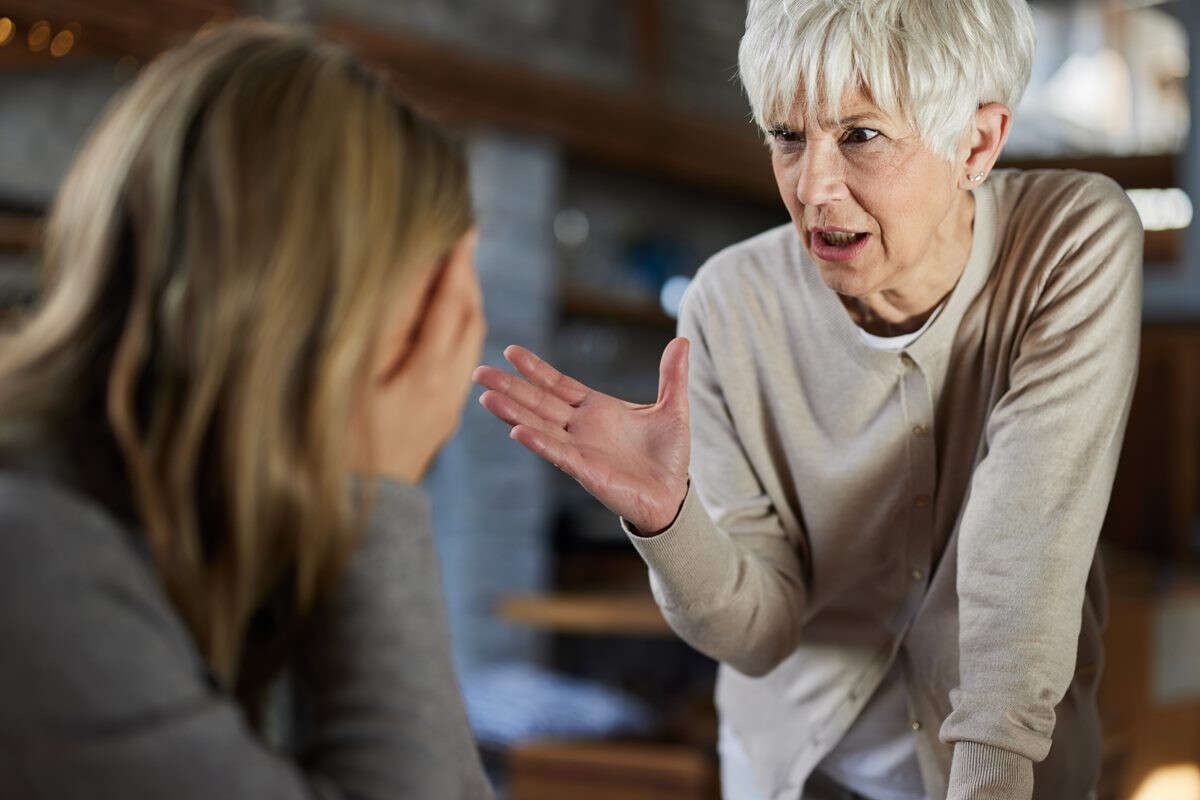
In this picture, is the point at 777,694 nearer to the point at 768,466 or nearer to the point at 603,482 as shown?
the point at 768,466

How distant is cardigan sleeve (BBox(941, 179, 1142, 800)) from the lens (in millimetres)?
1062

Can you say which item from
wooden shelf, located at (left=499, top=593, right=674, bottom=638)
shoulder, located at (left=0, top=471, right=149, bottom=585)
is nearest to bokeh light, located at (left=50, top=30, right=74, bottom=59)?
wooden shelf, located at (left=499, top=593, right=674, bottom=638)

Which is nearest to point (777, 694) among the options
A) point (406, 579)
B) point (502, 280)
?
point (406, 579)

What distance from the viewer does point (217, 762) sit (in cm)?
77

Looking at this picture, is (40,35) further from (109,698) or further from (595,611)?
(109,698)

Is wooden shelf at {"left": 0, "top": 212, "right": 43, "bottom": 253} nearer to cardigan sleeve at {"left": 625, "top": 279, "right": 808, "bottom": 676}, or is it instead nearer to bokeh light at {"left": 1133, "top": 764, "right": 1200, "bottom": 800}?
cardigan sleeve at {"left": 625, "top": 279, "right": 808, "bottom": 676}

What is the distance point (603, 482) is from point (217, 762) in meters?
0.44

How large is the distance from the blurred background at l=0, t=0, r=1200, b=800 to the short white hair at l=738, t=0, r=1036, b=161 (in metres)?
2.33

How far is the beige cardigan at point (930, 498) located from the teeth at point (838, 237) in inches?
4.6

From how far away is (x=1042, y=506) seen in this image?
1.09 meters

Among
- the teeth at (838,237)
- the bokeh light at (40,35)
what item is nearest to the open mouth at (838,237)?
the teeth at (838,237)

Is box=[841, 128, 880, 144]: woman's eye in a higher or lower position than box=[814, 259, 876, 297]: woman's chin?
higher

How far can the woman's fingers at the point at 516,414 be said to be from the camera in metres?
1.10

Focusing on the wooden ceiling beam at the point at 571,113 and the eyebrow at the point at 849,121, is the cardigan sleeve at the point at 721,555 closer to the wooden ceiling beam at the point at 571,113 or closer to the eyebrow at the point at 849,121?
the eyebrow at the point at 849,121
